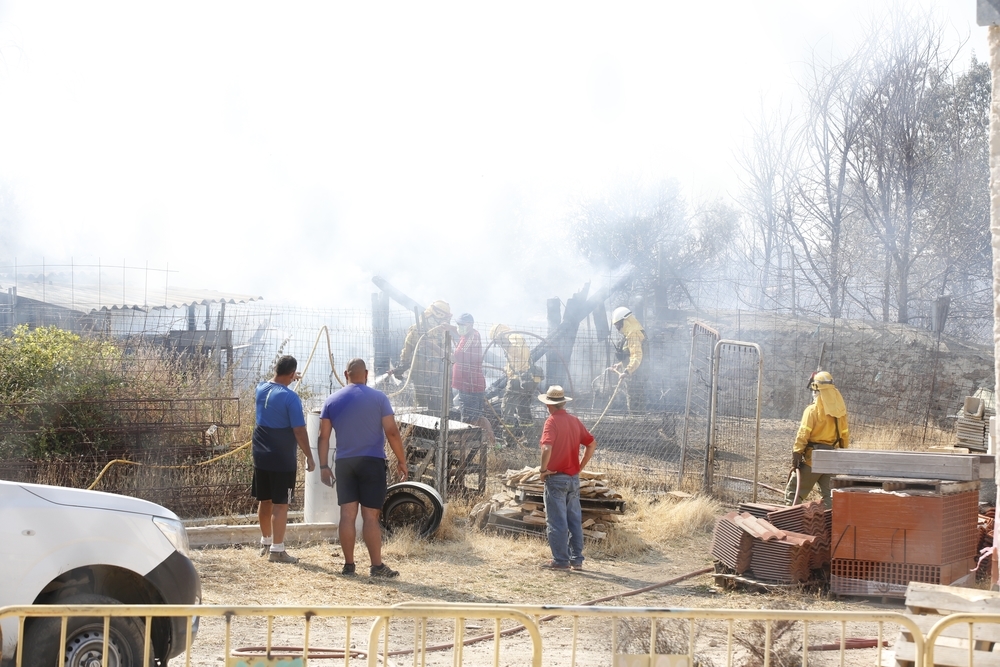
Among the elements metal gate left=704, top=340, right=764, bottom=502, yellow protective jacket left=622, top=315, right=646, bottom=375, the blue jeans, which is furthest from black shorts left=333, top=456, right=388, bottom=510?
yellow protective jacket left=622, top=315, right=646, bottom=375

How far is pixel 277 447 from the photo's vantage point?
7914mm

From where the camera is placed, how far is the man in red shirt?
8.12 metres

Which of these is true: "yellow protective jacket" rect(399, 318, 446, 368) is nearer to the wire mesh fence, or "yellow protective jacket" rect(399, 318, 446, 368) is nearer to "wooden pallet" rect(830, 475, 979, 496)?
the wire mesh fence

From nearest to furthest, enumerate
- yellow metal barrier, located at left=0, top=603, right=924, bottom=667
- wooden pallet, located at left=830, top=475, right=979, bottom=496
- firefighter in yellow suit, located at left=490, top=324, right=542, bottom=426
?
yellow metal barrier, located at left=0, top=603, right=924, bottom=667
wooden pallet, located at left=830, top=475, right=979, bottom=496
firefighter in yellow suit, located at left=490, top=324, right=542, bottom=426

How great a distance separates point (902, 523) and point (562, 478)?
2.92m

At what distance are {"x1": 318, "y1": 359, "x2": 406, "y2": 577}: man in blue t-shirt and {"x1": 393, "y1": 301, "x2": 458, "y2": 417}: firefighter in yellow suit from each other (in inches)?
158

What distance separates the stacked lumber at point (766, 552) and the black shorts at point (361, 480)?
311 cm

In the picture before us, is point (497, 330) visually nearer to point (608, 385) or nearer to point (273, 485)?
point (608, 385)

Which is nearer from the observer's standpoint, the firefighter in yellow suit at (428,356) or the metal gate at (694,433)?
the metal gate at (694,433)

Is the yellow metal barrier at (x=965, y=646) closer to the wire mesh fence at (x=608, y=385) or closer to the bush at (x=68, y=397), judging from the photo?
the wire mesh fence at (x=608, y=385)

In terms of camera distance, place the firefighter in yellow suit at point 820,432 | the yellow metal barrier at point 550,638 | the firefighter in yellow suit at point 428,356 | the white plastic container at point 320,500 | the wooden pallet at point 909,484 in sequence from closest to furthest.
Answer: the yellow metal barrier at point 550,638 → the wooden pallet at point 909,484 → the white plastic container at point 320,500 → the firefighter in yellow suit at point 820,432 → the firefighter in yellow suit at point 428,356

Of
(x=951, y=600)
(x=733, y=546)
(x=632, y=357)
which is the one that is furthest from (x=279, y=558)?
(x=632, y=357)

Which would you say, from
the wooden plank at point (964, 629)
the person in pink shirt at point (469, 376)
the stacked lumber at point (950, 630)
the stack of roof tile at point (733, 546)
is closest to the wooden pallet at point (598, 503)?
the stack of roof tile at point (733, 546)

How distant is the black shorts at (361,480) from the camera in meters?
7.71
